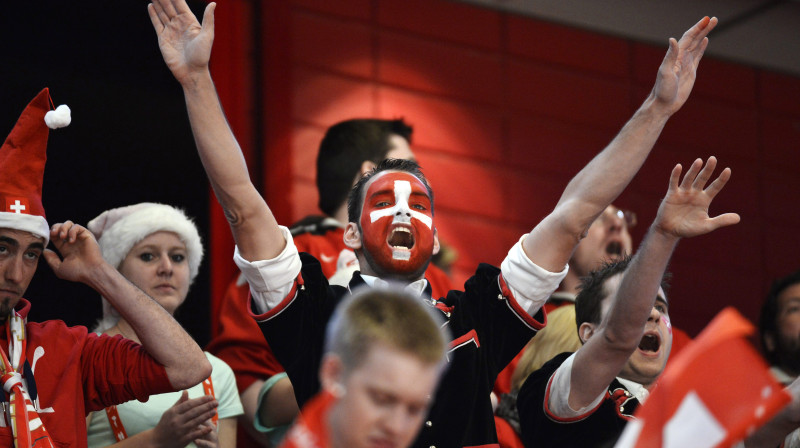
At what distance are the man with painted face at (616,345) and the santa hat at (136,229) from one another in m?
1.08

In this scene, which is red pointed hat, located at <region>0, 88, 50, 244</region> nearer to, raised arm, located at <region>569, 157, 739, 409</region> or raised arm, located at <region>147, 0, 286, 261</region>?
raised arm, located at <region>147, 0, 286, 261</region>

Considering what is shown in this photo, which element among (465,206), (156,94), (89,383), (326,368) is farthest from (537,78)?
(326,368)

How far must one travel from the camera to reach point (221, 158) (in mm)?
2484

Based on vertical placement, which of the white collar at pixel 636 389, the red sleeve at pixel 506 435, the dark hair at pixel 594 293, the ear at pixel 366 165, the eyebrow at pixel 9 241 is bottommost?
the red sleeve at pixel 506 435

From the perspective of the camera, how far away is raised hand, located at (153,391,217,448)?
9.07ft

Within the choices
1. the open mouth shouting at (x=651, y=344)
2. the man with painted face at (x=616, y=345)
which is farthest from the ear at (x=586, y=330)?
the open mouth shouting at (x=651, y=344)

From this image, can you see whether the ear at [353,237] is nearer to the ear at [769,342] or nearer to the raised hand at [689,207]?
the raised hand at [689,207]

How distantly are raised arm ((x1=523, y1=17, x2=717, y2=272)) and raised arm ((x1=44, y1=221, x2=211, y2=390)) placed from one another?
84cm

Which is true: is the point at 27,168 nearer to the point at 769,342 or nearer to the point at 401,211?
the point at 401,211

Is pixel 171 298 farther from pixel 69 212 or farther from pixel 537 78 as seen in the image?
pixel 537 78

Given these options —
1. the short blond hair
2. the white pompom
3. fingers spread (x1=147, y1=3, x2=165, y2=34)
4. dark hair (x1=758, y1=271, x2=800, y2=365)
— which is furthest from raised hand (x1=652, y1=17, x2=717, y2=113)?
dark hair (x1=758, y1=271, x2=800, y2=365)

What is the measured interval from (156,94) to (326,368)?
9.88 feet

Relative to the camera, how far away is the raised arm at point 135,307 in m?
2.69

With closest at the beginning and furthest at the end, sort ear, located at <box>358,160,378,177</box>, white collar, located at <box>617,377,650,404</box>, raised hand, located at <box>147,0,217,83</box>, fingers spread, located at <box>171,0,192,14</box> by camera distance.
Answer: raised hand, located at <box>147,0,217,83</box> < fingers spread, located at <box>171,0,192,14</box> < white collar, located at <box>617,377,650,404</box> < ear, located at <box>358,160,378,177</box>
